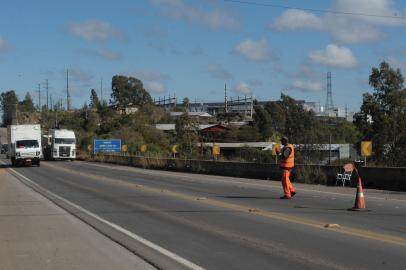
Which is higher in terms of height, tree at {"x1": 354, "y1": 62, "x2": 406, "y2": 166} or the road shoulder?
tree at {"x1": 354, "y1": 62, "x2": 406, "y2": 166}

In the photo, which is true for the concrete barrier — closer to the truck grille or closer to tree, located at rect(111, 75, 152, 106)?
the truck grille

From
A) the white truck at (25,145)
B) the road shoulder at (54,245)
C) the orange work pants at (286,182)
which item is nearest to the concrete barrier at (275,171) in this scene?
the orange work pants at (286,182)

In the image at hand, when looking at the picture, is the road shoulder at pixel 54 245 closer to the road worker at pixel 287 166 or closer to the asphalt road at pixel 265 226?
the asphalt road at pixel 265 226

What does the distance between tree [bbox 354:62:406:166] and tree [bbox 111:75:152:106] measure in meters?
107

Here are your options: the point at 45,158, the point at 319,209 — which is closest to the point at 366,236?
the point at 319,209

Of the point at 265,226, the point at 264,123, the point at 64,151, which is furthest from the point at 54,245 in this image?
the point at 264,123

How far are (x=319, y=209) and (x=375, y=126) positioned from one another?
38.9 metres

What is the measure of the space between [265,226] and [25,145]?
1580 inches

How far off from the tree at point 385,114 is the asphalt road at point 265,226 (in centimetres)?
3093

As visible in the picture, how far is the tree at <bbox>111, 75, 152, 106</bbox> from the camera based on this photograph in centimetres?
15688

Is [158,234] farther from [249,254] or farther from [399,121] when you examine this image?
[399,121]

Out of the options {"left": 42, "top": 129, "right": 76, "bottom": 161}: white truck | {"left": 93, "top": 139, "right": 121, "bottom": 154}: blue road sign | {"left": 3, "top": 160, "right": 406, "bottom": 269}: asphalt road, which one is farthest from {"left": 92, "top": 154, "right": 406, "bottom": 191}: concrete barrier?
{"left": 93, "top": 139, "right": 121, "bottom": 154}: blue road sign

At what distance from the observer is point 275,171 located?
30266 millimetres

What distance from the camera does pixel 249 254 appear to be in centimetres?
918
